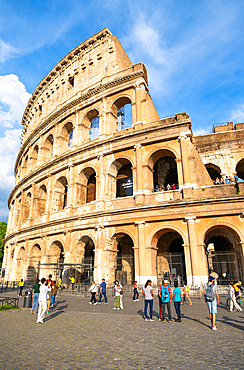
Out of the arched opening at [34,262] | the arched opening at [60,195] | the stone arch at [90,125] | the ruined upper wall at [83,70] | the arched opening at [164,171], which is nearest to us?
the arched opening at [164,171]

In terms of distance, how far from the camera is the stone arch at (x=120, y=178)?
20672mm

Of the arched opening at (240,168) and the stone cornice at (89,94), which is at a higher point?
the stone cornice at (89,94)

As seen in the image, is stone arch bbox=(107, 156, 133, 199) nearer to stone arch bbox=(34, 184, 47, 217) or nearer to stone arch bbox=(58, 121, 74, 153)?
stone arch bbox=(58, 121, 74, 153)

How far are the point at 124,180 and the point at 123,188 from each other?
0.70 m

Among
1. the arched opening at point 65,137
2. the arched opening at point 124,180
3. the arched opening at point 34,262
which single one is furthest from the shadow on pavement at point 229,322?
the arched opening at point 65,137

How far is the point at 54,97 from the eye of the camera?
3067 centimetres

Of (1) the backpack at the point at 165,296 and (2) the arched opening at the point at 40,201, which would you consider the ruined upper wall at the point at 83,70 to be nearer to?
(2) the arched opening at the point at 40,201

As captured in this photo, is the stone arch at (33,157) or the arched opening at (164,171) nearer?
the arched opening at (164,171)

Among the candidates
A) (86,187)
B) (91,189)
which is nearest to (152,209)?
(91,189)

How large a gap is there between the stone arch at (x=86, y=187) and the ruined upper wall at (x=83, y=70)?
812 centimetres

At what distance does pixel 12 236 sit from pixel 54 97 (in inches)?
711

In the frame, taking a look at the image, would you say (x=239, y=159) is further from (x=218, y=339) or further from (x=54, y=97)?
(x=54, y=97)

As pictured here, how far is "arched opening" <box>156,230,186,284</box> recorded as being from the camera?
62.1ft

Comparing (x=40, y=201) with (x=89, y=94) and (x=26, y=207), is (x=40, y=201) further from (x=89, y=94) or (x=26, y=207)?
(x=89, y=94)
